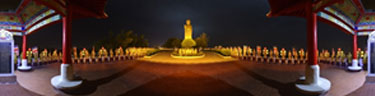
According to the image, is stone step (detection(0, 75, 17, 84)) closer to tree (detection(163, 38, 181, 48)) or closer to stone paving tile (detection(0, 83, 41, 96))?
stone paving tile (detection(0, 83, 41, 96))

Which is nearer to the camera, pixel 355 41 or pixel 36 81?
pixel 36 81

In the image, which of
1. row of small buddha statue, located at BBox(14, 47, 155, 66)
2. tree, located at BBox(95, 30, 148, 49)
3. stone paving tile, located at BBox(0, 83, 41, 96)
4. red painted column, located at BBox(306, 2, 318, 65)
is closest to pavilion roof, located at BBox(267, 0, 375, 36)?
red painted column, located at BBox(306, 2, 318, 65)

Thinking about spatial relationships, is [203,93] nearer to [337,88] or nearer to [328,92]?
[328,92]

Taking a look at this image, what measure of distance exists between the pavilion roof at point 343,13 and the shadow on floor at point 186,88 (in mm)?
4207

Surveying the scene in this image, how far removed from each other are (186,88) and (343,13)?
8.03m

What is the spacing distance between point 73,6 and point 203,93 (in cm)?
587

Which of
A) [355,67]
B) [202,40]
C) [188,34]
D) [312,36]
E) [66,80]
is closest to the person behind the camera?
[312,36]

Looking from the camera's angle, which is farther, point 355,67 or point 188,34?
point 188,34

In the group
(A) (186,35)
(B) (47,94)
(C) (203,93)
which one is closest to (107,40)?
(A) (186,35)

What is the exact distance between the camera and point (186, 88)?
575cm

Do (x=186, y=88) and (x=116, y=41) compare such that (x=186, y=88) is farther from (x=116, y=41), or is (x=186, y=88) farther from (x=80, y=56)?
(x=116, y=41)

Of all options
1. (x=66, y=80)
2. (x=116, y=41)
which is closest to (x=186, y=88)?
(x=66, y=80)

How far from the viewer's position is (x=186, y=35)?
54.7 ft

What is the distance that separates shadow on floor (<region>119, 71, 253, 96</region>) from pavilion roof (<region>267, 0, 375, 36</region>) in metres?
4.21
